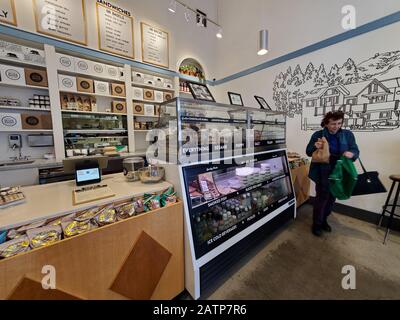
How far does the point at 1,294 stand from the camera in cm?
74

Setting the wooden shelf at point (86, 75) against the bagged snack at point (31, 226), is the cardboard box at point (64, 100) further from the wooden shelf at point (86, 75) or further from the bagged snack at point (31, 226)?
the bagged snack at point (31, 226)

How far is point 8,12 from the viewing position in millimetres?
2434

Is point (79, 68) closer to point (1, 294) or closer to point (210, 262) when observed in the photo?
point (1, 294)

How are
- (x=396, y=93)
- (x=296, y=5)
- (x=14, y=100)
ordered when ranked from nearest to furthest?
(x=396, y=93) → (x=14, y=100) → (x=296, y=5)

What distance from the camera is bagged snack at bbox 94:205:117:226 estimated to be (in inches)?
40.6

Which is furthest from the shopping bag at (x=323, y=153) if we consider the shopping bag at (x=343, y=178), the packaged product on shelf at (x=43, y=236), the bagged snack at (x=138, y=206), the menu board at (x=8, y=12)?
the menu board at (x=8, y=12)

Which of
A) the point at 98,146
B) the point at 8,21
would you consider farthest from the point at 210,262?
the point at 8,21

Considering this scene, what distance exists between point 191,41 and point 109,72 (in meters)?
2.55

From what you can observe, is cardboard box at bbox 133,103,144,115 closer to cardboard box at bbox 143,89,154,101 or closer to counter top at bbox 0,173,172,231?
cardboard box at bbox 143,89,154,101

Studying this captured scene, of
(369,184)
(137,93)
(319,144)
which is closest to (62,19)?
(137,93)

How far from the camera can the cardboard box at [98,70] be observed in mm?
3082

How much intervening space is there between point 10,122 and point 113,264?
2945 mm

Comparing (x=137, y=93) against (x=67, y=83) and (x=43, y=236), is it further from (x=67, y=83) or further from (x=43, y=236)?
(x=43, y=236)

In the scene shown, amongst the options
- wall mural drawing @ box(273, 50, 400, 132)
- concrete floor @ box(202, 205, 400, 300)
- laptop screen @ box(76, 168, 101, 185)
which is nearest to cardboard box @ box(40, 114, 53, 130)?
laptop screen @ box(76, 168, 101, 185)
